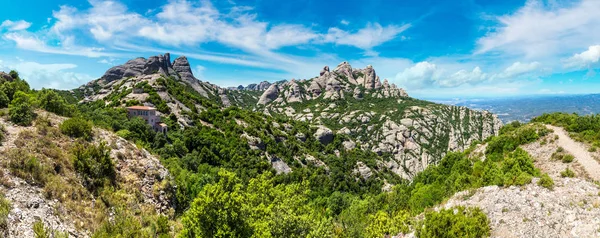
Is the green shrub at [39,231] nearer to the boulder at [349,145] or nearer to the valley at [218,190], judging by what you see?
the valley at [218,190]

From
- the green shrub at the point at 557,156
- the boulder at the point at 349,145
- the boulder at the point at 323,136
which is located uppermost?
the green shrub at the point at 557,156

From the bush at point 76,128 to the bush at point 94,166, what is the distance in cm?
213

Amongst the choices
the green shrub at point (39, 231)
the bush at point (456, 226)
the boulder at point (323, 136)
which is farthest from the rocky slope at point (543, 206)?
the boulder at point (323, 136)

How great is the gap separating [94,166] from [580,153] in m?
48.2

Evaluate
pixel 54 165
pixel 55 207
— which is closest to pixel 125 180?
pixel 54 165

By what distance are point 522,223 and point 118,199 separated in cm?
2869

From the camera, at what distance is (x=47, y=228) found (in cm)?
1247

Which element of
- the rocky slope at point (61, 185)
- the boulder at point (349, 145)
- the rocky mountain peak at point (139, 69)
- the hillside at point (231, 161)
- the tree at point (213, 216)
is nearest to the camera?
the rocky slope at point (61, 185)

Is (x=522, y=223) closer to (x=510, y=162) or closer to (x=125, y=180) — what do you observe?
(x=510, y=162)

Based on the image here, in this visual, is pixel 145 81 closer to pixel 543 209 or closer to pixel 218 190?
pixel 218 190

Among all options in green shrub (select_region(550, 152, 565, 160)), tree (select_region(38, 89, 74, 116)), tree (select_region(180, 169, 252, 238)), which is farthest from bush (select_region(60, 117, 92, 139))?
green shrub (select_region(550, 152, 565, 160))

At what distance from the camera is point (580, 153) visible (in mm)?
31828

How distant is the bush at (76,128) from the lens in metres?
21.2

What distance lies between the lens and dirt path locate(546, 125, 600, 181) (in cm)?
2729
